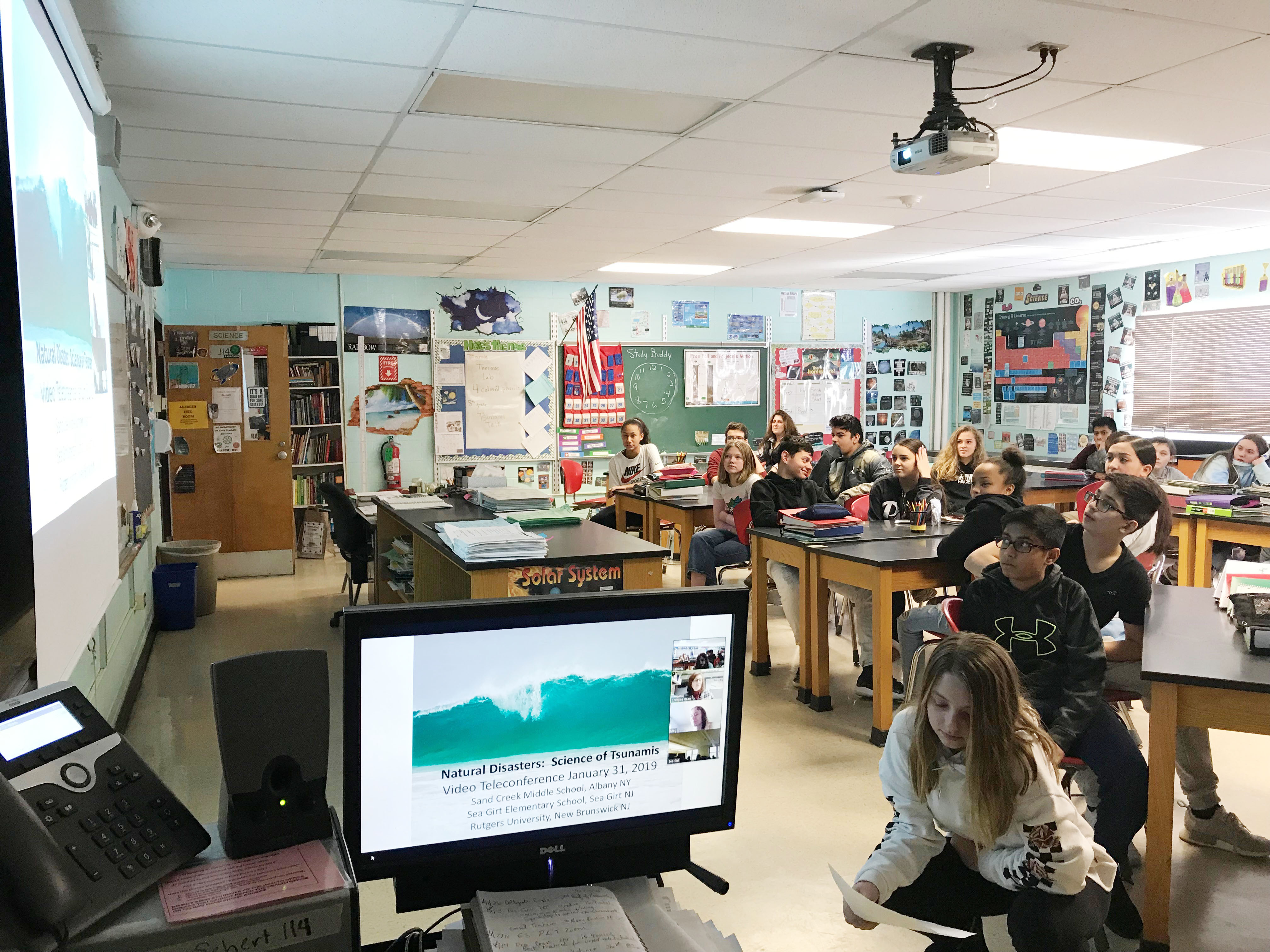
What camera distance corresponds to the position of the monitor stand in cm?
122

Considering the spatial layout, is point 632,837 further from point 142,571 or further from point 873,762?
point 142,571

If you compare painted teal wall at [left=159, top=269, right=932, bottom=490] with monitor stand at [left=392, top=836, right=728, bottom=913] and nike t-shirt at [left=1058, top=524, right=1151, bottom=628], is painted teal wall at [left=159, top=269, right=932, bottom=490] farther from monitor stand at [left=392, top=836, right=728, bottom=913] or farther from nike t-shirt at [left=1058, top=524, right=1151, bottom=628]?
monitor stand at [left=392, top=836, right=728, bottom=913]

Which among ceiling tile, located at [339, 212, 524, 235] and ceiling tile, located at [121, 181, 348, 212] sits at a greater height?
ceiling tile, located at [339, 212, 524, 235]

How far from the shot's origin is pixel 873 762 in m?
3.67

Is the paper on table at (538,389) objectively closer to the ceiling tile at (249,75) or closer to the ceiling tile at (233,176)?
the ceiling tile at (233,176)

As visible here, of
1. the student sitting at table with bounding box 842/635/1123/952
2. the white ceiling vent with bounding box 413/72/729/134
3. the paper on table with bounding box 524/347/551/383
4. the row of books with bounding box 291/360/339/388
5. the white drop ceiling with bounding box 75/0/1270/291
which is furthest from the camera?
the paper on table with bounding box 524/347/551/383

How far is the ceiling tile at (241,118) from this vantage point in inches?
132

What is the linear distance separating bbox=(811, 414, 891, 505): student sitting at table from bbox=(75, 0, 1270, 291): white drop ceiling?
1343 mm

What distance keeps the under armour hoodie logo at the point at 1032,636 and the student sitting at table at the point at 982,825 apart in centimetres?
77

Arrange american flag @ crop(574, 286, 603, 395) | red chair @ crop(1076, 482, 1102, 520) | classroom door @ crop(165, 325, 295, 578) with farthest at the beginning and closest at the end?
american flag @ crop(574, 286, 603, 395)
classroom door @ crop(165, 325, 295, 578)
red chair @ crop(1076, 482, 1102, 520)

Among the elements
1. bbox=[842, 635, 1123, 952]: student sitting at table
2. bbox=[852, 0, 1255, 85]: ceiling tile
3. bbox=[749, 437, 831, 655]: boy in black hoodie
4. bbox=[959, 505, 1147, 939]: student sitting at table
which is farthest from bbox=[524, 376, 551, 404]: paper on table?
bbox=[842, 635, 1123, 952]: student sitting at table

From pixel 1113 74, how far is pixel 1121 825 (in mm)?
2441

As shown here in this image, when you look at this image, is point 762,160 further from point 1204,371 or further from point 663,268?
point 1204,371

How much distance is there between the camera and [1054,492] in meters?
7.00
